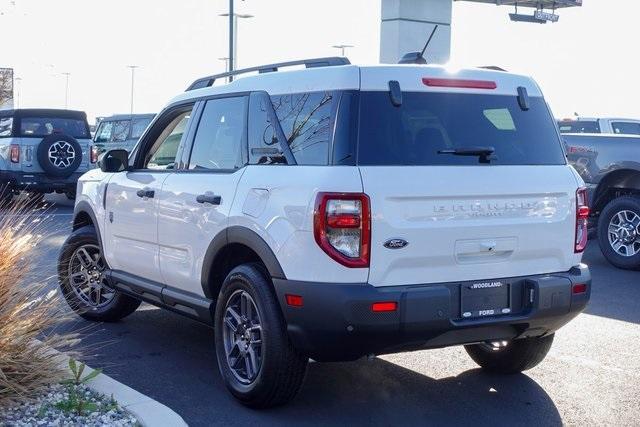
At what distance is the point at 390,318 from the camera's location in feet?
16.5

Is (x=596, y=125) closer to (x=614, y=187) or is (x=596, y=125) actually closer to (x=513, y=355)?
(x=614, y=187)

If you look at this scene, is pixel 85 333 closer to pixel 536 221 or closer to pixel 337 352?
pixel 337 352

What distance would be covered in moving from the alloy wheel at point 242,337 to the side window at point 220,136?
2.91 feet

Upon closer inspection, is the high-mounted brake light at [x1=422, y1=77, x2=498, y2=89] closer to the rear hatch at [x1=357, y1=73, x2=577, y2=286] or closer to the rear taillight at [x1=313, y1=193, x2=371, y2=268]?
the rear hatch at [x1=357, y1=73, x2=577, y2=286]

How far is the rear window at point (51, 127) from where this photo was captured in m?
18.9

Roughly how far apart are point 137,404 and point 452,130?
2384 millimetres

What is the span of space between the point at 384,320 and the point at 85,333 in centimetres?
354

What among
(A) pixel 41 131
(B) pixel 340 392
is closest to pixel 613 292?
(B) pixel 340 392

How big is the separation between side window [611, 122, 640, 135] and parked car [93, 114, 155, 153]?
12215 millimetres

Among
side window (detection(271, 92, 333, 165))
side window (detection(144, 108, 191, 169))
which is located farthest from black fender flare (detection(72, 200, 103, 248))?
side window (detection(271, 92, 333, 165))

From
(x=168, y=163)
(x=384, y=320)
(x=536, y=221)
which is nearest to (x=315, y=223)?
(x=384, y=320)

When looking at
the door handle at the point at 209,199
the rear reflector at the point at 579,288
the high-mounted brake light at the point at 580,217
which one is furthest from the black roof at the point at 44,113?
the rear reflector at the point at 579,288

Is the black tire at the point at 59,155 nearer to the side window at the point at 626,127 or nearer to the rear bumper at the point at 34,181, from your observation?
the rear bumper at the point at 34,181

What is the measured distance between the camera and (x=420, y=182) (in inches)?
205
